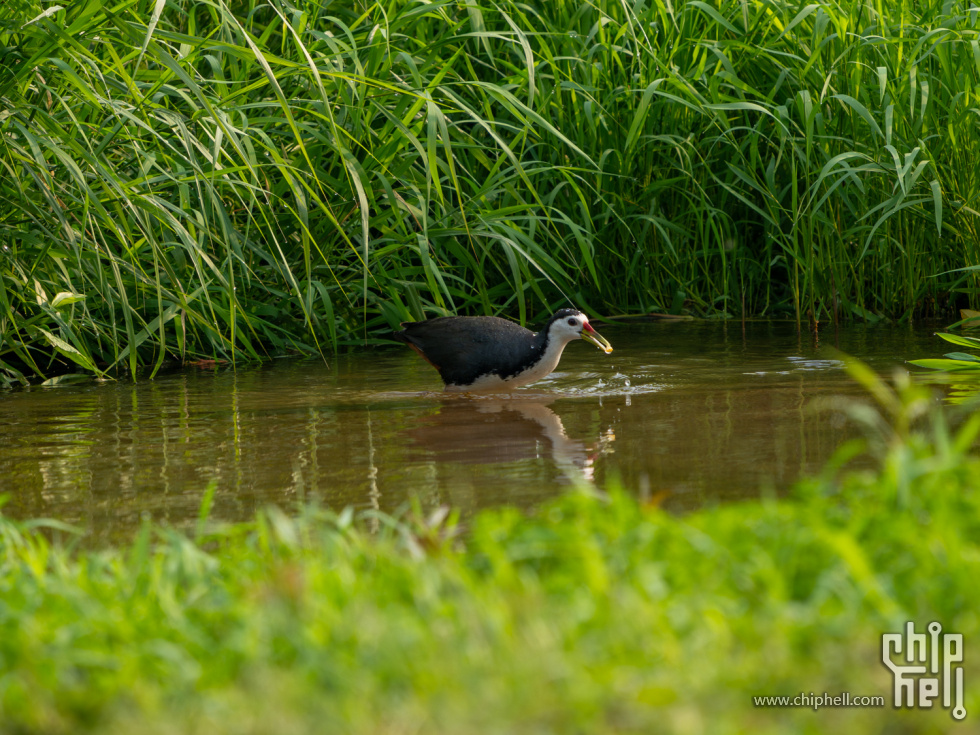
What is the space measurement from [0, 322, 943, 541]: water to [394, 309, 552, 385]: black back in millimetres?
161

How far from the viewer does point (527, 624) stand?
1966 mm

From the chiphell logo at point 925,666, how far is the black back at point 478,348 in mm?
4013

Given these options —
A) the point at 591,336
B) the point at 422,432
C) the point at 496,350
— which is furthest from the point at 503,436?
the point at 591,336

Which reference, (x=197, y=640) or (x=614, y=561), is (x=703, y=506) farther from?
(x=197, y=640)

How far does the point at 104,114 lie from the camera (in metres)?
5.73

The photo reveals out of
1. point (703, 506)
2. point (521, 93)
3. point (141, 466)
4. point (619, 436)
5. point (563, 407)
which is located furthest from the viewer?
point (521, 93)

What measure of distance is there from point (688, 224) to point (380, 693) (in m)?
6.36

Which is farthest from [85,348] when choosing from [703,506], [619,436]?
[703,506]

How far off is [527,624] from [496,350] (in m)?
4.01

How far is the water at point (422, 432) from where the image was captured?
383cm

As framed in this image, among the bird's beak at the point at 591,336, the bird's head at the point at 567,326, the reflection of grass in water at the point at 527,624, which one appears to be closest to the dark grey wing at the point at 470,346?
the bird's head at the point at 567,326

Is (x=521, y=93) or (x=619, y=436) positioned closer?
(x=619, y=436)

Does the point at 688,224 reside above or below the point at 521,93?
below

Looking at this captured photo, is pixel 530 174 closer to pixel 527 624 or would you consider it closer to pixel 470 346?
pixel 470 346
